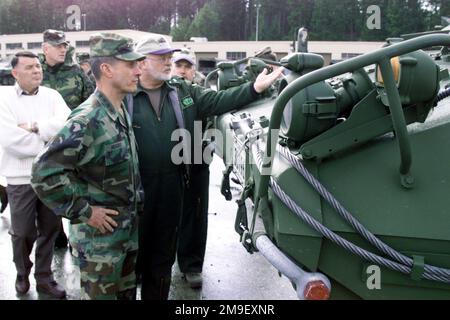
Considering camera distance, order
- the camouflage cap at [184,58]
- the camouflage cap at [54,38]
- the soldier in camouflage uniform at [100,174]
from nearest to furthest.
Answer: the soldier in camouflage uniform at [100,174]
the camouflage cap at [184,58]
the camouflage cap at [54,38]

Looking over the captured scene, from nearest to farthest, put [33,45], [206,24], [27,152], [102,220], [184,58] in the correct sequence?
[102,220] → [27,152] → [184,58] → [33,45] → [206,24]

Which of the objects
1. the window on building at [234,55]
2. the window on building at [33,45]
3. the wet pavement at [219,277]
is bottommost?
the window on building at [234,55]

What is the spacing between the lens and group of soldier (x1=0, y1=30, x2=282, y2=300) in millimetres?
2555

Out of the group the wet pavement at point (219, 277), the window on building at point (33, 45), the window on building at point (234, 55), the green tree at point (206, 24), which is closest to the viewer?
the wet pavement at point (219, 277)

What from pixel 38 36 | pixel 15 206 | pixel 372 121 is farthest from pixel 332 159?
pixel 38 36

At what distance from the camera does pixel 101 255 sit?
264cm

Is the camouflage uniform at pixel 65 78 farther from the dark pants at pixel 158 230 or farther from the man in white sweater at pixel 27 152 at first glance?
the dark pants at pixel 158 230

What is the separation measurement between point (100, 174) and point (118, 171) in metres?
0.09

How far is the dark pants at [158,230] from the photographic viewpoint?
318cm

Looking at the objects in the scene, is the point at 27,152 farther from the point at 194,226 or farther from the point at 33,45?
the point at 33,45

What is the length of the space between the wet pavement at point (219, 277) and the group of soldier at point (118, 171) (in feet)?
0.44

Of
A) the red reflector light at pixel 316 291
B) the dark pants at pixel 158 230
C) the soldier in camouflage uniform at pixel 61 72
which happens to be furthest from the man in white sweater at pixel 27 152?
the red reflector light at pixel 316 291

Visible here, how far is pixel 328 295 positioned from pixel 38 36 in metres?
53.0

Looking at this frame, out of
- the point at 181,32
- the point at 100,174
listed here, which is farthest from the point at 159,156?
the point at 181,32
